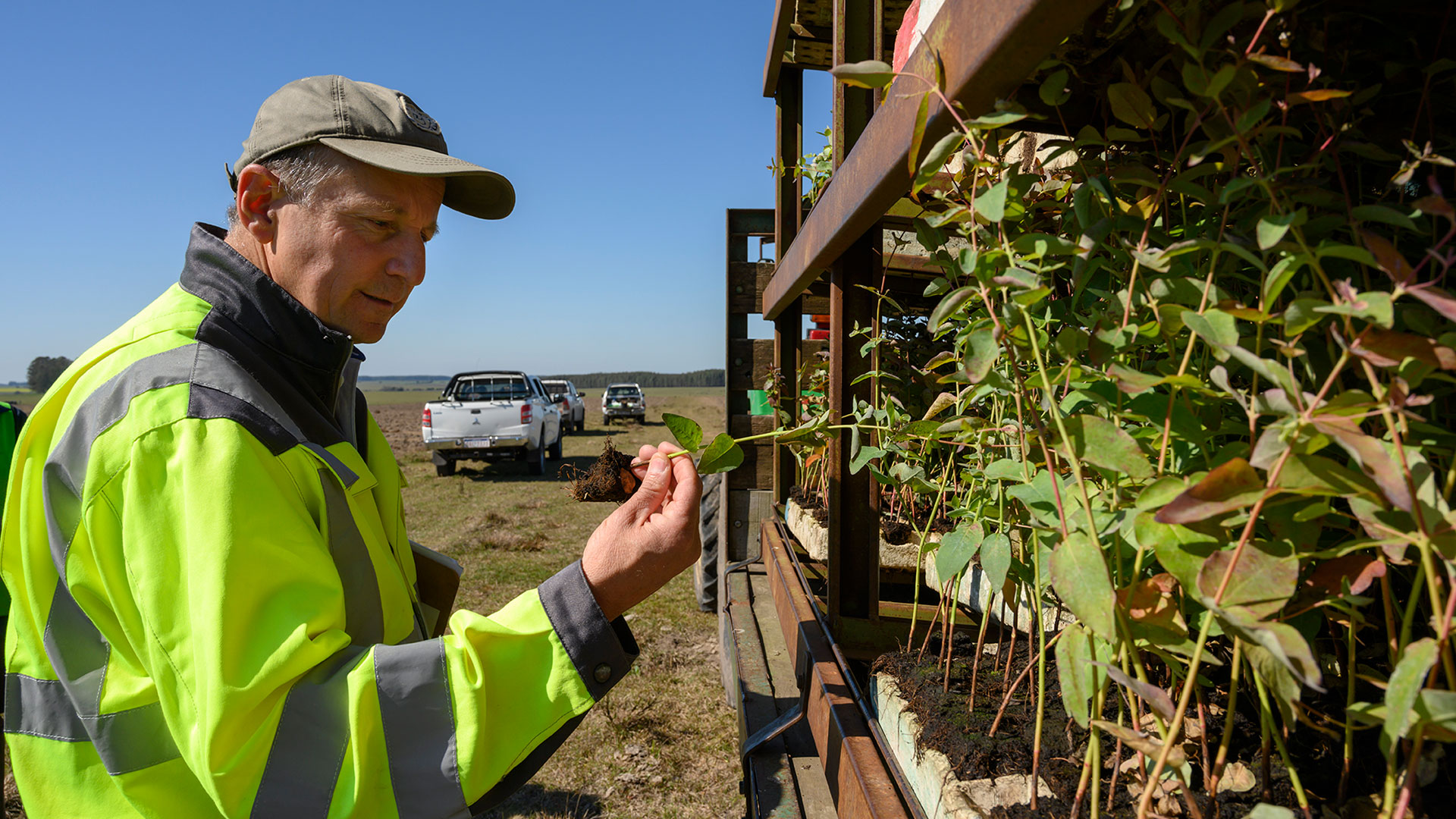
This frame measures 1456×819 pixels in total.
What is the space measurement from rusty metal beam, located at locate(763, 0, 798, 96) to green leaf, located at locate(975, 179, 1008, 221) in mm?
2177

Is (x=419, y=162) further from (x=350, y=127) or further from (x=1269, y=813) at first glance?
(x=1269, y=813)

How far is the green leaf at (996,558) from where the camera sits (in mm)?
910

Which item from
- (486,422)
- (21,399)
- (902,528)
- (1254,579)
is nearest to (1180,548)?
(1254,579)

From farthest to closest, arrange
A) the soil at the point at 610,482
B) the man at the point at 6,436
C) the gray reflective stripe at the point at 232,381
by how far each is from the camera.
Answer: the man at the point at 6,436
the soil at the point at 610,482
the gray reflective stripe at the point at 232,381

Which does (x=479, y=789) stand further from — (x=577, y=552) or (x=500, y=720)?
(x=577, y=552)

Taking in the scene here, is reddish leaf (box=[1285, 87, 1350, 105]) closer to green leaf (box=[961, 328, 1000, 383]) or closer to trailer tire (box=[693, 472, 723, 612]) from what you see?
green leaf (box=[961, 328, 1000, 383])

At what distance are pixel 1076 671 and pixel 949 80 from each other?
0.62 metres

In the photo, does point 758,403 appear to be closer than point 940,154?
No

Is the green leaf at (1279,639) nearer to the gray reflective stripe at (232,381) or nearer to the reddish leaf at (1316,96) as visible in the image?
A: the reddish leaf at (1316,96)

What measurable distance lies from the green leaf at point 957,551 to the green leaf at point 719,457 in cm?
34

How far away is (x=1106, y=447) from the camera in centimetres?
69

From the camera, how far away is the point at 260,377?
125 centimetres

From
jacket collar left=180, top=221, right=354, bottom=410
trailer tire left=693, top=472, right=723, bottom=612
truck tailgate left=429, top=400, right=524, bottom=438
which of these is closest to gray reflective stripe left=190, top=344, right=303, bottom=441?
jacket collar left=180, top=221, right=354, bottom=410

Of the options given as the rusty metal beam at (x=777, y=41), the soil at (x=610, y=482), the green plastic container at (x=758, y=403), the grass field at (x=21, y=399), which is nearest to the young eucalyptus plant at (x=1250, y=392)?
the soil at (x=610, y=482)
